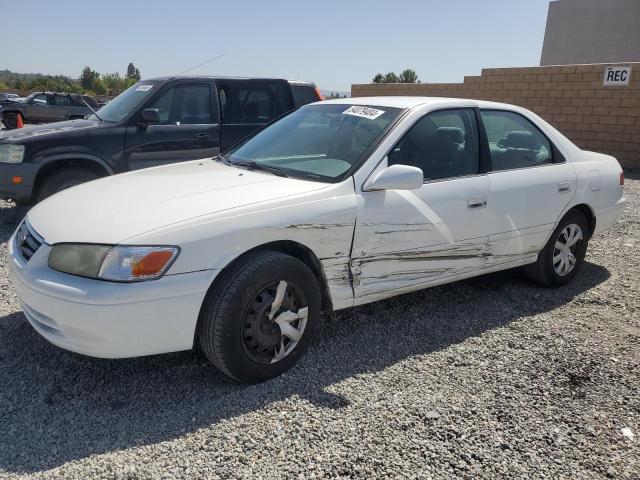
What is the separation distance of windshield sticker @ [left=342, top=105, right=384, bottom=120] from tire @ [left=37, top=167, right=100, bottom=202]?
3.48m

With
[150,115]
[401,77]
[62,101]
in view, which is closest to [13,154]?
[150,115]

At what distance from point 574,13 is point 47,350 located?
2767 centimetres

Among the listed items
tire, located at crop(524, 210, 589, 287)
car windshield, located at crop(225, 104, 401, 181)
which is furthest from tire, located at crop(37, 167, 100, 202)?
tire, located at crop(524, 210, 589, 287)

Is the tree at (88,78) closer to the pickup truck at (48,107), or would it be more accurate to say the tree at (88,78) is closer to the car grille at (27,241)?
the pickup truck at (48,107)

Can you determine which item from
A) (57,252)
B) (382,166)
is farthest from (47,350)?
(382,166)

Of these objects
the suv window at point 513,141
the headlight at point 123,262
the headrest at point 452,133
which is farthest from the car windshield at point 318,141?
the headlight at point 123,262

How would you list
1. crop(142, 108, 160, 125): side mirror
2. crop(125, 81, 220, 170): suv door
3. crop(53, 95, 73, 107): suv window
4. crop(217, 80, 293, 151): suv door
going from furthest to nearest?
crop(53, 95, 73, 107): suv window → crop(217, 80, 293, 151): suv door → crop(125, 81, 220, 170): suv door → crop(142, 108, 160, 125): side mirror

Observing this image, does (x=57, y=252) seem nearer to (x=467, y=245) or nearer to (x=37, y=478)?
(x=37, y=478)

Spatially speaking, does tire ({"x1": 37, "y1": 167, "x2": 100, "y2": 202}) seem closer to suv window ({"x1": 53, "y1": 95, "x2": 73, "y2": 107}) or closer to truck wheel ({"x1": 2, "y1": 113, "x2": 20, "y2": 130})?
truck wheel ({"x1": 2, "y1": 113, "x2": 20, "y2": 130})

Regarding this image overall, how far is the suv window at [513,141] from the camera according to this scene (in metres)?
4.14

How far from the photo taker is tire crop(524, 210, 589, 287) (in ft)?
14.9

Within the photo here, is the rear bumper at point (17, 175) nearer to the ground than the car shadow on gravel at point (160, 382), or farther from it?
farther from it

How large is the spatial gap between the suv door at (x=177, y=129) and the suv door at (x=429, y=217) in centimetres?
362

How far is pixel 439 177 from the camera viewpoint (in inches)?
148
